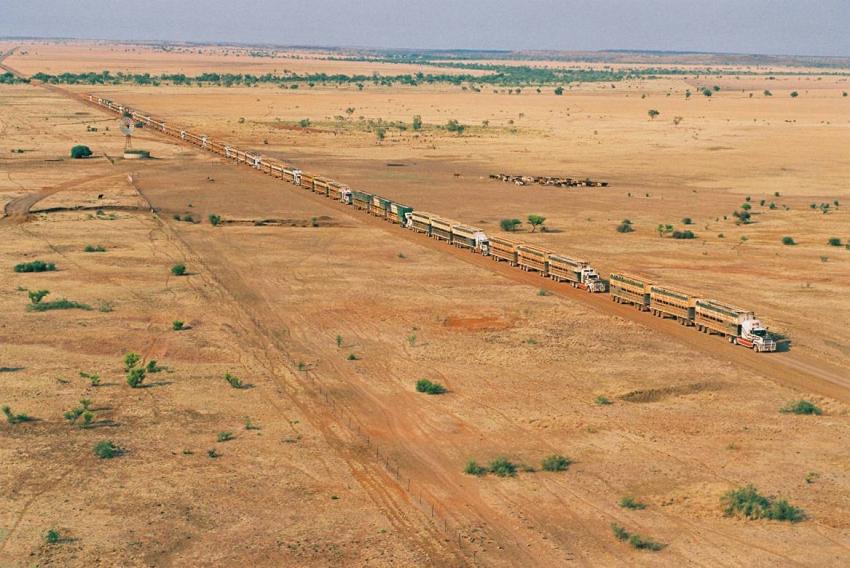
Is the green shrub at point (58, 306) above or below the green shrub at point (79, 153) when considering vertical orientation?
below

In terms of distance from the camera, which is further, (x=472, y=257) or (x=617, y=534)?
(x=472, y=257)

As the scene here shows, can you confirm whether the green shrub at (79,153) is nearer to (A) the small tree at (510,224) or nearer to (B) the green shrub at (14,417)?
(A) the small tree at (510,224)

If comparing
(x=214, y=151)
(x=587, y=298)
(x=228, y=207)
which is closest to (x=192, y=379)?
(x=587, y=298)

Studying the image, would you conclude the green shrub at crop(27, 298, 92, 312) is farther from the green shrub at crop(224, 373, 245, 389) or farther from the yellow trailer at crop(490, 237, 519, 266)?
the yellow trailer at crop(490, 237, 519, 266)

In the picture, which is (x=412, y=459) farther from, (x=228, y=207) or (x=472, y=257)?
(x=228, y=207)

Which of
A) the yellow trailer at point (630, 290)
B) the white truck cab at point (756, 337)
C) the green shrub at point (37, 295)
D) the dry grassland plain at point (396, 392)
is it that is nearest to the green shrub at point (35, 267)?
the dry grassland plain at point (396, 392)

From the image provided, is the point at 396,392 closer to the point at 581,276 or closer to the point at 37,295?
the point at 581,276

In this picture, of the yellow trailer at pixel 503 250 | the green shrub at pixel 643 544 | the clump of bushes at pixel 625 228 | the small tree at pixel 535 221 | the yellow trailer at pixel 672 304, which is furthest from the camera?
the small tree at pixel 535 221
